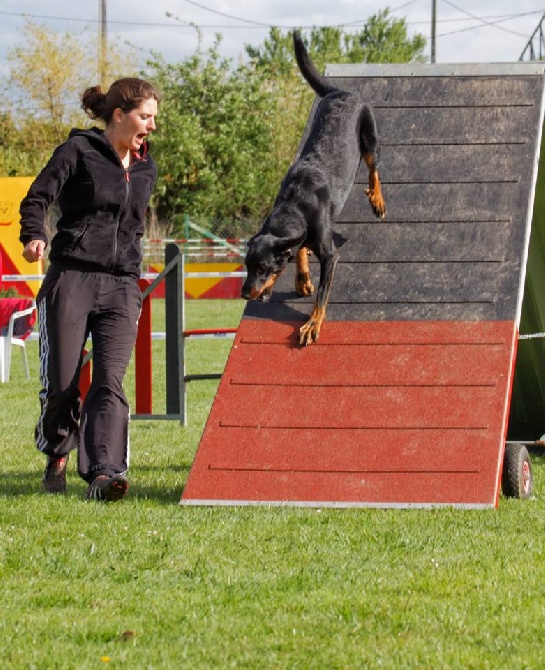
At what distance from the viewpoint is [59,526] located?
527cm

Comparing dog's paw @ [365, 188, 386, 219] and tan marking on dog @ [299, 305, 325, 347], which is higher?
dog's paw @ [365, 188, 386, 219]

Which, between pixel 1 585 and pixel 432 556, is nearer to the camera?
pixel 1 585

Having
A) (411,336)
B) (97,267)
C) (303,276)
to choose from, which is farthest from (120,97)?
(411,336)

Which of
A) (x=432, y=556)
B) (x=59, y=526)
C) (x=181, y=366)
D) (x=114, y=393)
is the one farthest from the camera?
(x=181, y=366)

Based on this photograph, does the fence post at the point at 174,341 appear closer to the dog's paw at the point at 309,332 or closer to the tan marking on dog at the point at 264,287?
the tan marking on dog at the point at 264,287

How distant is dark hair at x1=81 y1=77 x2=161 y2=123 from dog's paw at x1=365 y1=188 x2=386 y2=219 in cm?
127

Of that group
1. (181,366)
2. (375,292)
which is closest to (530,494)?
(375,292)

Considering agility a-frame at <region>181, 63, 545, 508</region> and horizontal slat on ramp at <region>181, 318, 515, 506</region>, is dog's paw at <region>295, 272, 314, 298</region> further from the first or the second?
horizontal slat on ramp at <region>181, 318, 515, 506</region>

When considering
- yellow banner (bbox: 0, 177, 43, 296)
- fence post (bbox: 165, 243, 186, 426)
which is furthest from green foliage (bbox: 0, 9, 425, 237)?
fence post (bbox: 165, 243, 186, 426)

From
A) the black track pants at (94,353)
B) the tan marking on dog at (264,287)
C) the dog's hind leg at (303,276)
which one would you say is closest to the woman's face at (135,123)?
the black track pants at (94,353)

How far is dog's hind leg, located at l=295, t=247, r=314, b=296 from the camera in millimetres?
6344

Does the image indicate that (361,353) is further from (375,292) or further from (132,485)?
(132,485)

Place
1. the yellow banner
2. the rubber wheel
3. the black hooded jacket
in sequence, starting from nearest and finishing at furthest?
the black hooded jacket < the rubber wheel < the yellow banner

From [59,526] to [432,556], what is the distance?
1.61 meters
